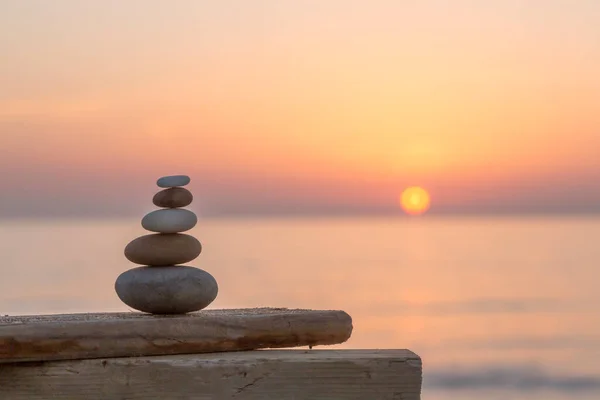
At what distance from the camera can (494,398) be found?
53.5 ft

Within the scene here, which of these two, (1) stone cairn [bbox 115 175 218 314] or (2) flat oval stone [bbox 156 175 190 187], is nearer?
(1) stone cairn [bbox 115 175 218 314]

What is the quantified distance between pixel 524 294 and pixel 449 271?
12.0m

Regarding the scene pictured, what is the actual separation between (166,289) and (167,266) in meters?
0.31

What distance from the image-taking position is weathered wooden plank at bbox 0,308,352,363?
3.56 meters

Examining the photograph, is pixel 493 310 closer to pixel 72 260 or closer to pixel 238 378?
pixel 72 260

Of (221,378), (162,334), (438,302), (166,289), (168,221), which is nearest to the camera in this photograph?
(221,378)

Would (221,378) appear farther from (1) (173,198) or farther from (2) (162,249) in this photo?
(1) (173,198)

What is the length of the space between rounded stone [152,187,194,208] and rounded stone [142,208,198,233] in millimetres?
39

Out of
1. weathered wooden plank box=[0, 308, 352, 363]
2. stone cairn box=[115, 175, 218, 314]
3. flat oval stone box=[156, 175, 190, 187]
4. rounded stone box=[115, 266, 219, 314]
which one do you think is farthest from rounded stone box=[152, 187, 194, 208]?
weathered wooden plank box=[0, 308, 352, 363]

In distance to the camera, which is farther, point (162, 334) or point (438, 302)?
point (438, 302)

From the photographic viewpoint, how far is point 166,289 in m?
4.37

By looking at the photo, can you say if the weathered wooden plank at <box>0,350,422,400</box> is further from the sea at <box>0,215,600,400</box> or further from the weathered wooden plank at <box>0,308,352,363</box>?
the sea at <box>0,215,600,400</box>

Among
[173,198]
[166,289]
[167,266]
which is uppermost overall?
[173,198]

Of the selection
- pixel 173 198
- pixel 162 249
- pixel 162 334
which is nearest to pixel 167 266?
pixel 162 249
